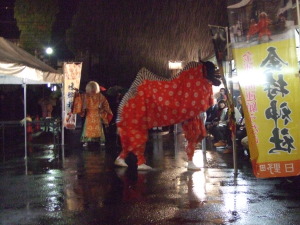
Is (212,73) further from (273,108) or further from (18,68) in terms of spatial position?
(18,68)

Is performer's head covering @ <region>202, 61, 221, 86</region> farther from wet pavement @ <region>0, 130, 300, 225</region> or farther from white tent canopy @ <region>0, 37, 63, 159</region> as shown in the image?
white tent canopy @ <region>0, 37, 63, 159</region>

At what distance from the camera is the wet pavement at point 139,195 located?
18.4 feet

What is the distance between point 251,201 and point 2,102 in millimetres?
15285

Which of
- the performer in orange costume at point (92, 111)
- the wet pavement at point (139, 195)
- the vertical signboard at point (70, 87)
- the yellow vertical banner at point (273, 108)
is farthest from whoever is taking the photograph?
the performer in orange costume at point (92, 111)

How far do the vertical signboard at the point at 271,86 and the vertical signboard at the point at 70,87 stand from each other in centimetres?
890

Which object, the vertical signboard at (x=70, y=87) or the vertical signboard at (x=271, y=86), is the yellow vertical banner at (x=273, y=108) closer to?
the vertical signboard at (x=271, y=86)

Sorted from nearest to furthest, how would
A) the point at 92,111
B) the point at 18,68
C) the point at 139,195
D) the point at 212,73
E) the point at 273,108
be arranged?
1. the point at 273,108
2. the point at 139,195
3. the point at 212,73
4. the point at 18,68
5. the point at 92,111

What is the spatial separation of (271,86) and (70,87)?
9.36 metres

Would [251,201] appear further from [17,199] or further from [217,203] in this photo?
[17,199]

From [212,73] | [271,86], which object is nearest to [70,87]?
[212,73]

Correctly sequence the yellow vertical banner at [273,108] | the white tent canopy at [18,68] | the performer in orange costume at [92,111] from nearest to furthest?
the yellow vertical banner at [273,108] → the white tent canopy at [18,68] → the performer in orange costume at [92,111]

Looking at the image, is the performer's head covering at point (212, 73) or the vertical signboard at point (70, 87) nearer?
the performer's head covering at point (212, 73)

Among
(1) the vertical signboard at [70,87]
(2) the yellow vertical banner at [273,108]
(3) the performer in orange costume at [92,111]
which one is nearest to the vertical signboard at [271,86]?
(2) the yellow vertical banner at [273,108]

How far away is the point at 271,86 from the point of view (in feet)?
19.4
